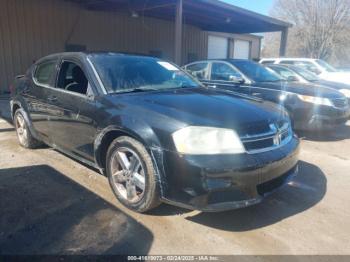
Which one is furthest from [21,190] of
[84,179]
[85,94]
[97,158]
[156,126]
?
[156,126]

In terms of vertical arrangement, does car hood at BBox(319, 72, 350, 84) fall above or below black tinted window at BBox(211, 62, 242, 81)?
below

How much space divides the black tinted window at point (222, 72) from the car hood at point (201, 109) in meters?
3.19

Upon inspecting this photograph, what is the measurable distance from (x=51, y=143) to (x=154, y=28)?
1328cm

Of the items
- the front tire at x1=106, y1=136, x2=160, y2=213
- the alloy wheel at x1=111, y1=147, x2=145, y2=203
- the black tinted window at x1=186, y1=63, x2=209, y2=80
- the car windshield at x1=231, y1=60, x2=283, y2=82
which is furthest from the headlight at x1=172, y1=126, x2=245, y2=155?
the black tinted window at x1=186, y1=63, x2=209, y2=80

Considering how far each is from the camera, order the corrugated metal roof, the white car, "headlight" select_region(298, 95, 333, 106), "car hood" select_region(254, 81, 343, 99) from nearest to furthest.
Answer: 1. "headlight" select_region(298, 95, 333, 106)
2. "car hood" select_region(254, 81, 343, 99)
3. the white car
4. the corrugated metal roof

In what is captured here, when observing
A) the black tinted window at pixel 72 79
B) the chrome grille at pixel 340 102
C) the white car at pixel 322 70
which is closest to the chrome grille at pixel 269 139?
the black tinted window at pixel 72 79

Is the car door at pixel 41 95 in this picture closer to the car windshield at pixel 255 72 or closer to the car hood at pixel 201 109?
the car hood at pixel 201 109

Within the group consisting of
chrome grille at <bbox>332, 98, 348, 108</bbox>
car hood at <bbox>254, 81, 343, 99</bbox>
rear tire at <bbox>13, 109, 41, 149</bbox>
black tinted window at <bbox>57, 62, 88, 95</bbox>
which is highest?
black tinted window at <bbox>57, 62, 88, 95</bbox>

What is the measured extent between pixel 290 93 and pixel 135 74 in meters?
3.64

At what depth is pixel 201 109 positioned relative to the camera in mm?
3051

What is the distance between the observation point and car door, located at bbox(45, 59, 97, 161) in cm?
353

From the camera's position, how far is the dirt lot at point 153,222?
8.64 ft

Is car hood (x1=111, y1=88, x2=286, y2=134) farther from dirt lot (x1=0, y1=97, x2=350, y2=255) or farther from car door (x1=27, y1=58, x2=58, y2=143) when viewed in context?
car door (x1=27, y1=58, x2=58, y2=143)

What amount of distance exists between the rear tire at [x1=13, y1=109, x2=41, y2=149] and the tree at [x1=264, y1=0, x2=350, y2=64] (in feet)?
118
